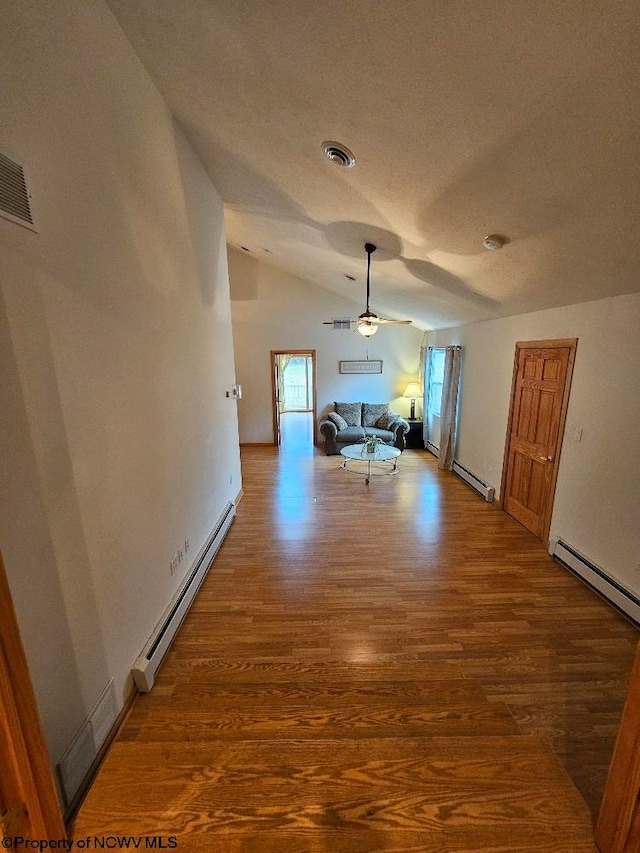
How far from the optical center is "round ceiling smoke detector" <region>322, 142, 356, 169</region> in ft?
6.51

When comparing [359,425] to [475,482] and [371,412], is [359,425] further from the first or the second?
[475,482]

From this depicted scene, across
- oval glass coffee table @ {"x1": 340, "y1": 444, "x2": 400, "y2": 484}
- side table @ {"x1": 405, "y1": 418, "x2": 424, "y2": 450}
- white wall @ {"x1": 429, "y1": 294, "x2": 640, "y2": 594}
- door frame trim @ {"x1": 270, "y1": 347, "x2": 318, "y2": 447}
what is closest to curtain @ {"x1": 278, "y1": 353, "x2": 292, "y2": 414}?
door frame trim @ {"x1": 270, "y1": 347, "x2": 318, "y2": 447}

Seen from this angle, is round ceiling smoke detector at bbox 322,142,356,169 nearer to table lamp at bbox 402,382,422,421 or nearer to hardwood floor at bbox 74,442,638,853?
hardwood floor at bbox 74,442,638,853

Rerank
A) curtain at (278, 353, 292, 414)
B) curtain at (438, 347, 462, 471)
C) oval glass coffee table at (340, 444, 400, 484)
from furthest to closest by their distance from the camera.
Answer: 1. curtain at (278, 353, 292, 414)
2. curtain at (438, 347, 462, 471)
3. oval glass coffee table at (340, 444, 400, 484)

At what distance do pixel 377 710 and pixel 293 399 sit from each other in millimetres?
10606

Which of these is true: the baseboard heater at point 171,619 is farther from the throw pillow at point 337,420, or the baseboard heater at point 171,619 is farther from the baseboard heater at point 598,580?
the throw pillow at point 337,420

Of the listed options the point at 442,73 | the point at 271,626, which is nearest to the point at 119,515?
the point at 271,626

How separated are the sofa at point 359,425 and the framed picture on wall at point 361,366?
2.36ft

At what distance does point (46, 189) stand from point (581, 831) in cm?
311

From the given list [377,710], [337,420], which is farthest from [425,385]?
[377,710]

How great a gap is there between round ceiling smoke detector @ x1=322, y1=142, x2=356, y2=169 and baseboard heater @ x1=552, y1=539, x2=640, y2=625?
342cm

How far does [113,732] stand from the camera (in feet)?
5.16

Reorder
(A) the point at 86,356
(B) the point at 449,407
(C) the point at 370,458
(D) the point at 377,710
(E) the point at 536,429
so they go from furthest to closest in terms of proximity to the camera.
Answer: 1. (B) the point at 449,407
2. (C) the point at 370,458
3. (E) the point at 536,429
4. (D) the point at 377,710
5. (A) the point at 86,356

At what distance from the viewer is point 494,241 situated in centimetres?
233
